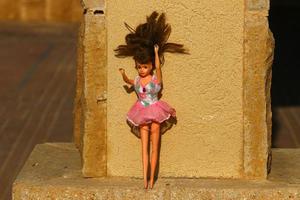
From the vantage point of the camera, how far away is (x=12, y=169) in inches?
300

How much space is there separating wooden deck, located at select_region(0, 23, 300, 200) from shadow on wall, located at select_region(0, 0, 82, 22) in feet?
3.86

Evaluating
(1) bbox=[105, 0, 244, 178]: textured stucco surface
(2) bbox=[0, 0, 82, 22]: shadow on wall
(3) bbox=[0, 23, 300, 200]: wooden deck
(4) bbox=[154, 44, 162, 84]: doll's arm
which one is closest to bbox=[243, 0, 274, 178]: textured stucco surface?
(1) bbox=[105, 0, 244, 178]: textured stucco surface

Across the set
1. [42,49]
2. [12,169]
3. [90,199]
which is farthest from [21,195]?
[42,49]

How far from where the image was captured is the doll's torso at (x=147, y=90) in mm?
5523

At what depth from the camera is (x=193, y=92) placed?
5.64m

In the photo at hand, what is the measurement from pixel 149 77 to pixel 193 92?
1.01 feet

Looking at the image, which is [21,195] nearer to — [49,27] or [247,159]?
[247,159]

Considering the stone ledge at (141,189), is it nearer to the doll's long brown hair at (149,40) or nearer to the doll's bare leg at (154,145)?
the doll's bare leg at (154,145)

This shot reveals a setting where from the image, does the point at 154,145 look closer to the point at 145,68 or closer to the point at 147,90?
the point at 147,90

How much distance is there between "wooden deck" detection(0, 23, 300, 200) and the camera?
8.43 metres

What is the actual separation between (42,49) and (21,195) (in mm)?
8590

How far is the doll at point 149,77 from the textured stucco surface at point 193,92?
0.06m

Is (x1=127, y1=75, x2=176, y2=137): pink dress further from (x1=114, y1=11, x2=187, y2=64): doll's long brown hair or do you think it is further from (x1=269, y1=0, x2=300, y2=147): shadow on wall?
(x1=269, y1=0, x2=300, y2=147): shadow on wall

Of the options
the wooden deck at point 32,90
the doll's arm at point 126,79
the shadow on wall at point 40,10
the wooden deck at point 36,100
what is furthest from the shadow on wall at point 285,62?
the shadow on wall at point 40,10
